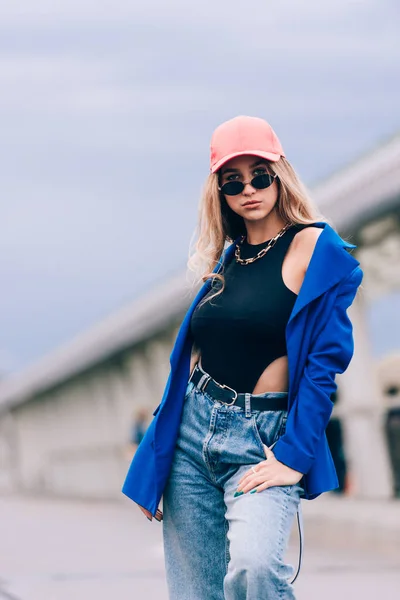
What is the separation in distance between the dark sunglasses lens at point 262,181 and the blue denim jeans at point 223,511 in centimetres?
65

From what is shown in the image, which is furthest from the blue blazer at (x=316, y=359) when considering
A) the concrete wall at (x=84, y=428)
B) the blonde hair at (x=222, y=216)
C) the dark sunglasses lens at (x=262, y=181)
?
the concrete wall at (x=84, y=428)

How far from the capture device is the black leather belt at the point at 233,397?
375 cm

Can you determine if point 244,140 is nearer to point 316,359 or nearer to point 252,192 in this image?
point 252,192

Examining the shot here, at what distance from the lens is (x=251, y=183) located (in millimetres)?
3855

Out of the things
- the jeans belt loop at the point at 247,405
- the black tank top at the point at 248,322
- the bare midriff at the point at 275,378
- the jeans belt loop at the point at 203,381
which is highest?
the black tank top at the point at 248,322

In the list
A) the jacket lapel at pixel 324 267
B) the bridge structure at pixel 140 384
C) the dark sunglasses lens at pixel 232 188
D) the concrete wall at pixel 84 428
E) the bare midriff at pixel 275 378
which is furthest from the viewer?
the concrete wall at pixel 84 428

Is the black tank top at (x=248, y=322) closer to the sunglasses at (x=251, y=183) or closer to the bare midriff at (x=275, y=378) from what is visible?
the bare midriff at (x=275, y=378)

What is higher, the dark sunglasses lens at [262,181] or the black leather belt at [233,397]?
the dark sunglasses lens at [262,181]

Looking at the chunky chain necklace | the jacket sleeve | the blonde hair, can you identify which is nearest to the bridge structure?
the blonde hair

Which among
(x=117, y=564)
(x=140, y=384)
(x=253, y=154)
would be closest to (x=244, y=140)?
(x=253, y=154)

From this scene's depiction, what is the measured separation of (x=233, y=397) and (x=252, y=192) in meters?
0.64

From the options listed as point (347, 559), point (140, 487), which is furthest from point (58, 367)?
point (140, 487)

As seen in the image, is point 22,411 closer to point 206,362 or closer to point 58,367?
point 58,367

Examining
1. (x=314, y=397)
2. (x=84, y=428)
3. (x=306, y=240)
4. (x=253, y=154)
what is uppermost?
(x=84, y=428)
